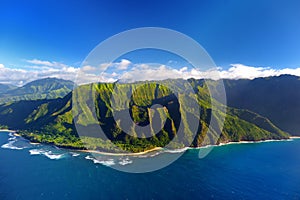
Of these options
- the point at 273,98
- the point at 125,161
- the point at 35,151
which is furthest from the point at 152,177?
the point at 273,98

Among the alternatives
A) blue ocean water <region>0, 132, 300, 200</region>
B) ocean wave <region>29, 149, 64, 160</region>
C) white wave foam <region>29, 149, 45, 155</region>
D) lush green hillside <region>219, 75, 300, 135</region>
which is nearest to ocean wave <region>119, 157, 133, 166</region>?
blue ocean water <region>0, 132, 300, 200</region>

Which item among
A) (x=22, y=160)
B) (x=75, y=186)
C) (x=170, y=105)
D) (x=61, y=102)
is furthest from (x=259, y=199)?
(x=61, y=102)

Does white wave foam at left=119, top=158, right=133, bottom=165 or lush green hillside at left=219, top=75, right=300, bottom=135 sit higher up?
lush green hillside at left=219, top=75, right=300, bottom=135

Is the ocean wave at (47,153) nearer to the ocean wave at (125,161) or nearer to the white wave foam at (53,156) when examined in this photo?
the white wave foam at (53,156)

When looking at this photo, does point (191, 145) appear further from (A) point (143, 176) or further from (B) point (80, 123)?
(B) point (80, 123)

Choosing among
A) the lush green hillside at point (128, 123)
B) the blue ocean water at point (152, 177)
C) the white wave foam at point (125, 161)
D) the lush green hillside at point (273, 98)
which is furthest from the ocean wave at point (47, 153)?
the lush green hillside at point (273, 98)

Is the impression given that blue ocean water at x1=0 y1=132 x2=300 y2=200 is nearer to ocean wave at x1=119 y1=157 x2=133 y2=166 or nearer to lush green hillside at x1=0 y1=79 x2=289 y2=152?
ocean wave at x1=119 y1=157 x2=133 y2=166
